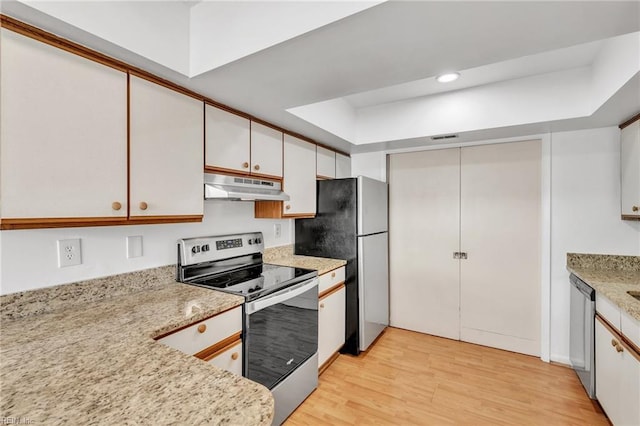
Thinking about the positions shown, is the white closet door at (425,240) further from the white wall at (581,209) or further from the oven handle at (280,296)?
the oven handle at (280,296)

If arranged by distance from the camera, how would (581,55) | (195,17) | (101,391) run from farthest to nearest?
1. (581,55)
2. (195,17)
3. (101,391)

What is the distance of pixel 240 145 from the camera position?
A: 2.04 m

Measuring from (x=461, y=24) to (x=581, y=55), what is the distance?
59.2 inches

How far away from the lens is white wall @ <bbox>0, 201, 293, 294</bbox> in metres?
1.28

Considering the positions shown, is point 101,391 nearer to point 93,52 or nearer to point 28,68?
point 28,68

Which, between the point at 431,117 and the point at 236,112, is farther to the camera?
the point at 431,117

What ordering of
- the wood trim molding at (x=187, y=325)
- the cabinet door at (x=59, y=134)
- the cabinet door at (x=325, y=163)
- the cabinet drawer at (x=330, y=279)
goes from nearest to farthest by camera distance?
the cabinet door at (x=59, y=134)
the wood trim molding at (x=187, y=325)
the cabinet drawer at (x=330, y=279)
the cabinet door at (x=325, y=163)

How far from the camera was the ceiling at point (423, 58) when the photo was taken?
106 cm

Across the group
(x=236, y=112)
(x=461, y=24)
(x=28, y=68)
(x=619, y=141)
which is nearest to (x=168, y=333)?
(x=28, y=68)

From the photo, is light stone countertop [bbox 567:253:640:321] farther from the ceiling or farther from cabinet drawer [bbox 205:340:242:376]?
cabinet drawer [bbox 205:340:242:376]

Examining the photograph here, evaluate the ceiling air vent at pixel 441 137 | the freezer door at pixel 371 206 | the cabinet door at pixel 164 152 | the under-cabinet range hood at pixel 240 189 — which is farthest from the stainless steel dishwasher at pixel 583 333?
the cabinet door at pixel 164 152

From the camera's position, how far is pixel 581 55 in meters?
1.95

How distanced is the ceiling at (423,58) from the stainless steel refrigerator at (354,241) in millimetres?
611

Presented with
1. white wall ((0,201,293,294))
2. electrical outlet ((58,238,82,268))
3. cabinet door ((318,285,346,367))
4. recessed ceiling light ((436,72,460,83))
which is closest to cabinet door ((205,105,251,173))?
white wall ((0,201,293,294))
